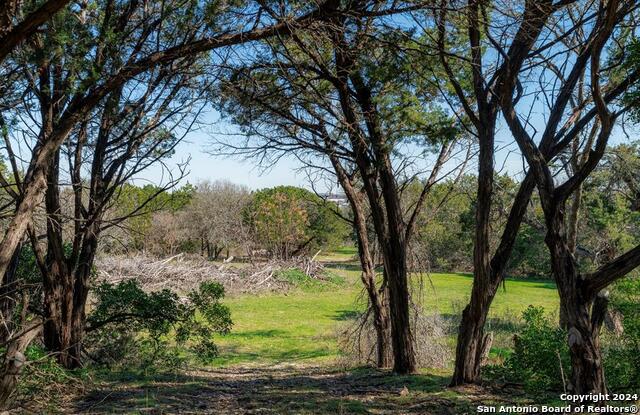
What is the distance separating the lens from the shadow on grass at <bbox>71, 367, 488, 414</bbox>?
17.1 feet

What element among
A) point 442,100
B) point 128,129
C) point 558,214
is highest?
point 442,100

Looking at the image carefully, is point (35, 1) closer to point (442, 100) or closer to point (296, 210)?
point (442, 100)

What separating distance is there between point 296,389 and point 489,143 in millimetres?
3938

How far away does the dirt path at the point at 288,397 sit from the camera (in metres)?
5.20

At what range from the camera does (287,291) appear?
2608 centimetres

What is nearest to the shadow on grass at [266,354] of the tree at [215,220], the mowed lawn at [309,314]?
the mowed lawn at [309,314]

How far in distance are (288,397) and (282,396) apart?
15 cm

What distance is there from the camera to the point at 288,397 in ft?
19.8

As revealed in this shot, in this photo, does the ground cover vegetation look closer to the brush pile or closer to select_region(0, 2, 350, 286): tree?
select_region(0, 2, 350, 286): tree

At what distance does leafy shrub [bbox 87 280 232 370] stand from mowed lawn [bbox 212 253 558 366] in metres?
2.78

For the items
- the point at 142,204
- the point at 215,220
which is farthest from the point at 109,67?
the point at 215,220

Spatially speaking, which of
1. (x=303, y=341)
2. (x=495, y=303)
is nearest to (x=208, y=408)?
(x=303, y=341)

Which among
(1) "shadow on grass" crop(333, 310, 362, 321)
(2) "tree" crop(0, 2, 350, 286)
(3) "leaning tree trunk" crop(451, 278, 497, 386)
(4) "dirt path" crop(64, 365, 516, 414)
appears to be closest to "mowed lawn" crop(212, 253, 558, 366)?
(1) "shadow on grass" crop(333, 310, 362, 321)

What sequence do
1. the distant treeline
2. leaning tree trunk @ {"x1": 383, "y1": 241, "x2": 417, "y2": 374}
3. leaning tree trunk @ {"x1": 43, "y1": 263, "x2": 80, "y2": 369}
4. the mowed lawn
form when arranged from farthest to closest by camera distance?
1. the distant treeline
2. the mowed lawn
3. leaning tree trunk @ {"x1": 383, "y1": 241, "x2": 417, "y2": 374}
4. leaning tree trunk @ {"x1": 43, "y1": 263, "x2": 80, "y2": 369}
